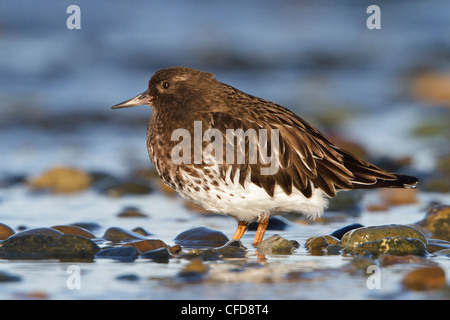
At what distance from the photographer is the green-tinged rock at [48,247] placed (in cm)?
452

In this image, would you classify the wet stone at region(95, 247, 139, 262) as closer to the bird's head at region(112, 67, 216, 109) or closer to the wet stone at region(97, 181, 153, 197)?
the bird's head at region(112, 67, 216, 109)

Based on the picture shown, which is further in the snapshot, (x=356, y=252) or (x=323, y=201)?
(x=323, y=201)

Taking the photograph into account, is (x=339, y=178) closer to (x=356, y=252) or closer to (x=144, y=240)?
(x=356, y=252)

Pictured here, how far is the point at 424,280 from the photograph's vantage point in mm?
3893

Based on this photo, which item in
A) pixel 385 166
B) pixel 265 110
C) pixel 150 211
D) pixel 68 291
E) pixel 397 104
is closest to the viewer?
pixel 68 291

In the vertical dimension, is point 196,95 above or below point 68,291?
above

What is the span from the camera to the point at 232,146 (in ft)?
15.4

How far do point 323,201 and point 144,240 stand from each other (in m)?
1.30

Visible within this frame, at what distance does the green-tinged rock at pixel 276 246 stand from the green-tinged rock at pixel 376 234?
381 mm

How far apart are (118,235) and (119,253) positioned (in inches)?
25.0

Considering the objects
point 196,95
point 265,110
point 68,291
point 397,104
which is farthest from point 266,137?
point 397,104

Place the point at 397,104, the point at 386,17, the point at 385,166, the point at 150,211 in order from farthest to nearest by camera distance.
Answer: the point at 386,17, the point at 397,104, the point at 385,166, the point at 150,211

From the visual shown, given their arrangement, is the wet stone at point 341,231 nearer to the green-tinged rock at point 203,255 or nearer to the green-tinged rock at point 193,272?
the green-tinged rock at point 203,255

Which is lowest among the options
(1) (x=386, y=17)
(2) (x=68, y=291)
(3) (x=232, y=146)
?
(2) (x=68, y=291)
